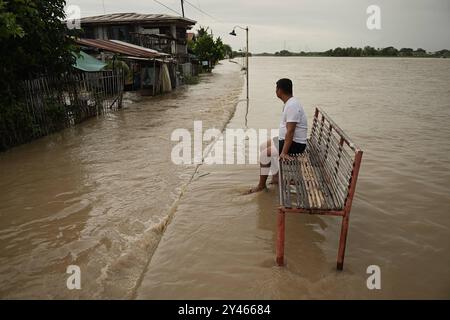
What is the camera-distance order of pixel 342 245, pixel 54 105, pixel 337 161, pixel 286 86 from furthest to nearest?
pixel 54 105
pixel 286 86
pixel 337 161
pixel 342 245

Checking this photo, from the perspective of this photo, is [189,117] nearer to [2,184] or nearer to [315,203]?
[2,184]

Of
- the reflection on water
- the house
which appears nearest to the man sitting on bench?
the reflection on water

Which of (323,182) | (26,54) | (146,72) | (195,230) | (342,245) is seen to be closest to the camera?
(342,245)

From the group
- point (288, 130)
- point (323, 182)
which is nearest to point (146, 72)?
point (288, 130)

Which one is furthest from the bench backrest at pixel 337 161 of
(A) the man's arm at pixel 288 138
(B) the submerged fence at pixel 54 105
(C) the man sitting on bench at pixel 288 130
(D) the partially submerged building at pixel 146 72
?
(D) the partially submerged building at pixel 146 72

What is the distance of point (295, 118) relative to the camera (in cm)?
482

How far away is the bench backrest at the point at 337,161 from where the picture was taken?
3.28 meters

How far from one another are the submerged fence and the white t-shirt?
6.43 m

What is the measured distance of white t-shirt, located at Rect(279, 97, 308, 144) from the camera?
4.82m

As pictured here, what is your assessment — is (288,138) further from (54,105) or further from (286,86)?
(54,105)

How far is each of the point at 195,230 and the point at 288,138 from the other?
180cm

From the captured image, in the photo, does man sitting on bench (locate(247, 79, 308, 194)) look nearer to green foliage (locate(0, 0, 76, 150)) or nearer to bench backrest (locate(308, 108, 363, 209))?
bench backrest (locate(308, 108, 363, 209))

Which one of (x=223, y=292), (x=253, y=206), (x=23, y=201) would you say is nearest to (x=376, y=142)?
(x=253, y=206)

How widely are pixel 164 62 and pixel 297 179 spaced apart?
1810cm
